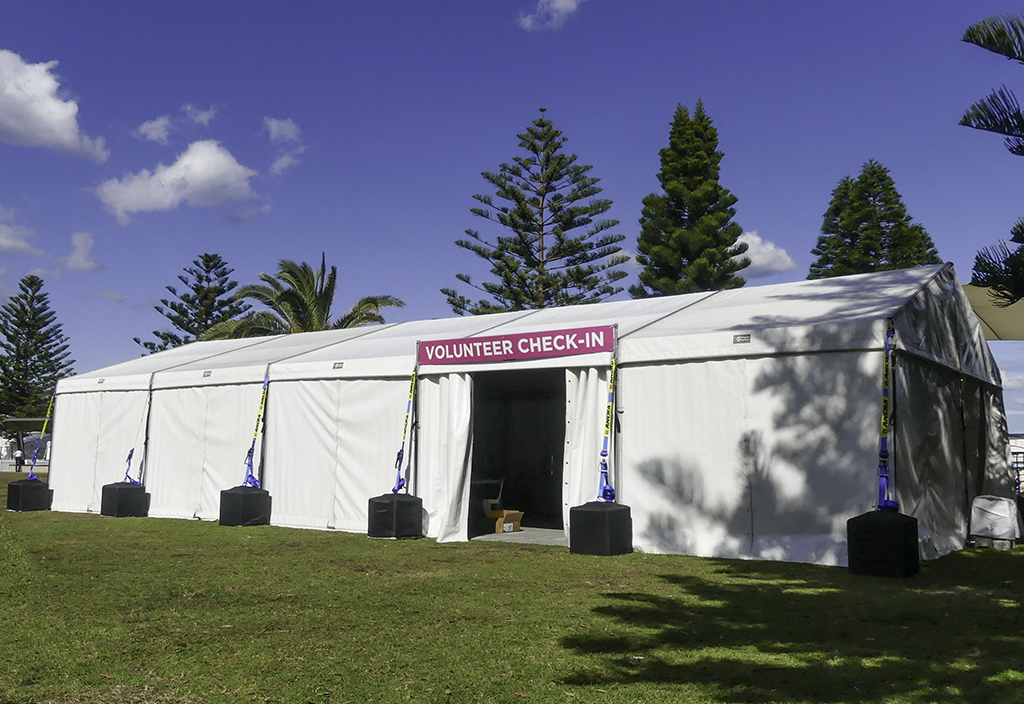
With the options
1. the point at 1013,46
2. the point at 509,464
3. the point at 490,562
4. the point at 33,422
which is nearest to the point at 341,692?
the point at 490,562

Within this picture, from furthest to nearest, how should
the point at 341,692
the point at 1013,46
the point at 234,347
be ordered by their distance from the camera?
1. the point at 234,347
2. the point at 1013,46
3. the point at 341,692

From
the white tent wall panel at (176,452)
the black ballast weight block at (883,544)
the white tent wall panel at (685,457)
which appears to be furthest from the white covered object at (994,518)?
the white tent wall panel at (176,452)

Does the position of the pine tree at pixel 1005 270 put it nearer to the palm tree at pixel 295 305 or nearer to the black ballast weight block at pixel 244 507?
the black ballast weight block at pixel 244 507

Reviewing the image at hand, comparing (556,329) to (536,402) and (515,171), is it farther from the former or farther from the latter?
(515,171)

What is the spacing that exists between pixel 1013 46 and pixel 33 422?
38996mm

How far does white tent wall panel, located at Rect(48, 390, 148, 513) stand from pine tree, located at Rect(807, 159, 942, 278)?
27.2m

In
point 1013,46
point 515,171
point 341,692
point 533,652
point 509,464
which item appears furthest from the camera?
point 515,171

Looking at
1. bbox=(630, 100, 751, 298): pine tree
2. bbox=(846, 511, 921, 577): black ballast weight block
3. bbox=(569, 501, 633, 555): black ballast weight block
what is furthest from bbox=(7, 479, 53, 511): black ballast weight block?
bbox=(630, 100, 751, 298): pine tree

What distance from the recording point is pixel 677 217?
104 feet

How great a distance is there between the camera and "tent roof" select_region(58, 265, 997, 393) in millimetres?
8078

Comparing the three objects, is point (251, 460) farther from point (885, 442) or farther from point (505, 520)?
point (885, 442)

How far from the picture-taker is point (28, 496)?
14133 millimetres

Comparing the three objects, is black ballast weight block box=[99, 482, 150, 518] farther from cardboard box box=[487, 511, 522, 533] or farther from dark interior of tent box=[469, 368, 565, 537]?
cardboard box box=[487, 511, 522, 533]

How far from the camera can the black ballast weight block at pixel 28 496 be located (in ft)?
46.2
